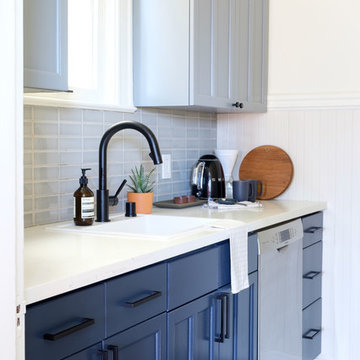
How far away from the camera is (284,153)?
11.4ft

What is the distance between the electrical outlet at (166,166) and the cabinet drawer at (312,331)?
0.97 meters

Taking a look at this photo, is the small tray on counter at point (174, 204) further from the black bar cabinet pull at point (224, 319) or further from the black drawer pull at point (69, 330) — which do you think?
the black drawer pull at point (69, 330)

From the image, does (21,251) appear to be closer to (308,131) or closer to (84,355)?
(84,355)

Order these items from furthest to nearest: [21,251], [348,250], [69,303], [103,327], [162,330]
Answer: [348,250] → [162,330] → [103,327] → [69,303] → [21,251]

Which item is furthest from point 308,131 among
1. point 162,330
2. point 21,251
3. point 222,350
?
point 21,251

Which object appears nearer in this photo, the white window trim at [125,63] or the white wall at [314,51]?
the white window trim at [125,63]

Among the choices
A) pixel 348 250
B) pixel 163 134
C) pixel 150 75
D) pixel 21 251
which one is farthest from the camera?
pixel 348 250

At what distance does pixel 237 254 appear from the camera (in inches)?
92.7

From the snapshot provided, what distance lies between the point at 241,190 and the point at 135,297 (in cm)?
153

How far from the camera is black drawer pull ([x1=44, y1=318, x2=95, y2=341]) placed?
1.41 meters

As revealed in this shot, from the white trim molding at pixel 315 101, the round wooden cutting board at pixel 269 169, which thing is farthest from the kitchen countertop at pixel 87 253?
the white trim molding at pixel 315 101

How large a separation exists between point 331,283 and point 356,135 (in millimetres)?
806

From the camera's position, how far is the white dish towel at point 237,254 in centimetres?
232

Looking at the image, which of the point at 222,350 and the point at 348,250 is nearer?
the point at 222,350
